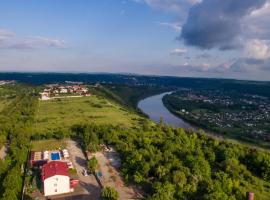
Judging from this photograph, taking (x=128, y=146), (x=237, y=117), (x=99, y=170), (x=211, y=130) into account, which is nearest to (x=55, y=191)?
(x=99, y=170)

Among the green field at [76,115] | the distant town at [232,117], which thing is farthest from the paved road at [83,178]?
the distant town at [232,117]

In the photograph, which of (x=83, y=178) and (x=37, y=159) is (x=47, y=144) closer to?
(x=37, y=159)

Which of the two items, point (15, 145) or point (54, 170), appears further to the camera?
point (15, 145)

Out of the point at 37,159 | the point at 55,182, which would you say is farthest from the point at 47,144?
the point at 55,182

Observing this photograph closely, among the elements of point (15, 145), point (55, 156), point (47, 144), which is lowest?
point (47, 144)

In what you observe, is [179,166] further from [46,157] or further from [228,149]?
[46,157]

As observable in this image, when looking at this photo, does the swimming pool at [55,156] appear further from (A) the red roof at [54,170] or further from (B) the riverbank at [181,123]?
(B) the riverbank at [181,123]

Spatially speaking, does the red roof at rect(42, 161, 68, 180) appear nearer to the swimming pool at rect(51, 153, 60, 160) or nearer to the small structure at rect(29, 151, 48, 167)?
the small structure at rect(29, 151, 48, 167)
